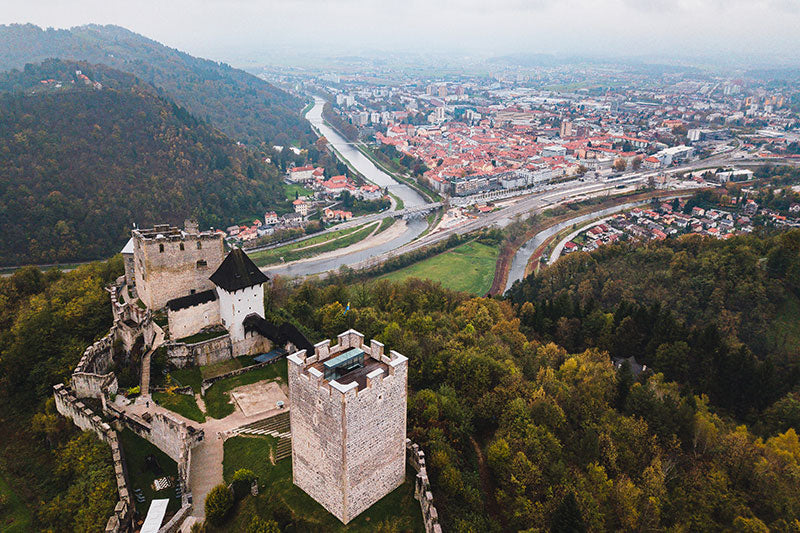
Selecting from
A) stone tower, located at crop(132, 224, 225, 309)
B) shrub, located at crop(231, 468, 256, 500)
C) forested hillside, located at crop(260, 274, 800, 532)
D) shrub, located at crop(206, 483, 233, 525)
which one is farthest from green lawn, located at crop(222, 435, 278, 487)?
stone tower, located at crop(132, 224, 225, 309)

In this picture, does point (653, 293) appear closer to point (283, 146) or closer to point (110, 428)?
point (110, 428)

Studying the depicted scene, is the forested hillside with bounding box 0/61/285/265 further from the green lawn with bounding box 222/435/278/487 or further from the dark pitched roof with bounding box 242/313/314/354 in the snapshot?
the green lawn with bounding box 222/435/278/487

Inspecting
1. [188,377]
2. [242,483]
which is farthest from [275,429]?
[188,377]

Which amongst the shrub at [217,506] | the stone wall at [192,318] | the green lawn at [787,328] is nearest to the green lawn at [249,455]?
the shrub at [217,506]

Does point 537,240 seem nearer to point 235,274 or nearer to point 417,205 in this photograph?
point 417,205

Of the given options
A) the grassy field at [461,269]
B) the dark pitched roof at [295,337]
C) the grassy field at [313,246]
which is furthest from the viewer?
the grassy field at [313,246]

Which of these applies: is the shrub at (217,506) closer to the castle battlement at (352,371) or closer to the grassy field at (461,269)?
the castle battlement at (352,371)
